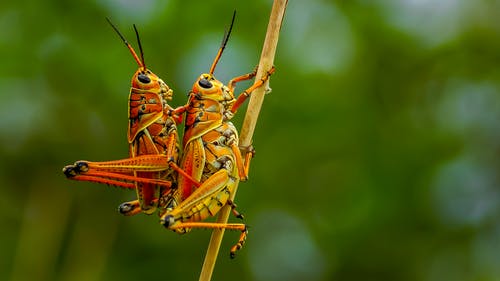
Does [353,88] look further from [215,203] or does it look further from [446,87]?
[215,203]

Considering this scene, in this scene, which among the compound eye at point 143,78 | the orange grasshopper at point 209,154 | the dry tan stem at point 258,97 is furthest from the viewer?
the compound eye at point 143,78

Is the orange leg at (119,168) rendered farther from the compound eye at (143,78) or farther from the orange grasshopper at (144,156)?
the compound eye at (143,78)

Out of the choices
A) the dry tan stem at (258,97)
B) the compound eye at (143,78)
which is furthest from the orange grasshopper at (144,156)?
the dry tan stem at (258,97)

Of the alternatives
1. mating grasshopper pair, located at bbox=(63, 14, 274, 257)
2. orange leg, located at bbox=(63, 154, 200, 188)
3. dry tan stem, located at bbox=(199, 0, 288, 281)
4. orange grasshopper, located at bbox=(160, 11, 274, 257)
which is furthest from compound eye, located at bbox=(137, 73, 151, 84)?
dry tan stem, located at bbox=(199, 0, 288, 281)

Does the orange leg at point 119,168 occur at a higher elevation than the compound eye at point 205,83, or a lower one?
lower

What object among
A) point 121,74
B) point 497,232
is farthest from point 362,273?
point 121,74

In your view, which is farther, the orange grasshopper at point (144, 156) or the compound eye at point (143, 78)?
the compound eye at point (143, 78)

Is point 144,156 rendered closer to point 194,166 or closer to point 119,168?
point 119,168

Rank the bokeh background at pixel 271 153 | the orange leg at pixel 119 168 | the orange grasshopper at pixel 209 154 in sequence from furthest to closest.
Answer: the bokeh background at pixel 271 153, the orange leg at pixel 119 168, the orange grasshopper at pixel 209 154
